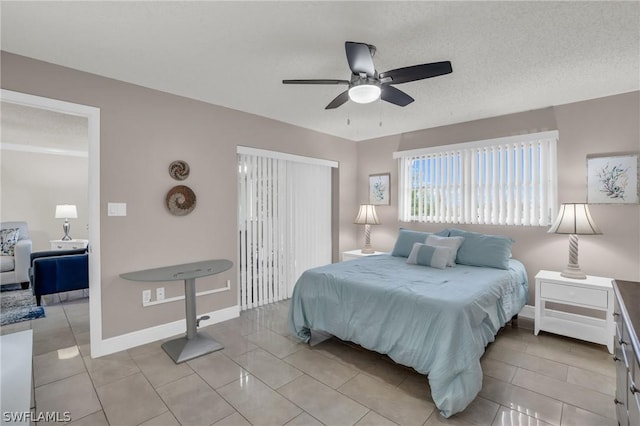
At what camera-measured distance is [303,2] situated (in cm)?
177

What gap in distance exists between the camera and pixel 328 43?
7.23 ft

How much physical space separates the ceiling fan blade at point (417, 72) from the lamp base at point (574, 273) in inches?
102

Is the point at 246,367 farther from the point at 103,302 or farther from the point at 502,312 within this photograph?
the point at 502,312

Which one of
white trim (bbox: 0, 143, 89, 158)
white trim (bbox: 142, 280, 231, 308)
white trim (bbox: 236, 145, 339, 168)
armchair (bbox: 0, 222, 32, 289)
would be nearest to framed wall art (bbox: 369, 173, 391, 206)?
white trim (bbox: 236, 145, 339, 168)

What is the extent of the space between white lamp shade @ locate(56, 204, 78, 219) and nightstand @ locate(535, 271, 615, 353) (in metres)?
7.50

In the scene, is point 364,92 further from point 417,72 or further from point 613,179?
point 613,179

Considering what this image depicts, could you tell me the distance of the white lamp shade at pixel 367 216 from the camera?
4.82m

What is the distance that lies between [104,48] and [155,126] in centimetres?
86

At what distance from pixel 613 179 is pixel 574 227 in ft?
2.33

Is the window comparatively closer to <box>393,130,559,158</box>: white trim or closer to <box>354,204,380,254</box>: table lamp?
<box>393,130,559,158</box>: white trim

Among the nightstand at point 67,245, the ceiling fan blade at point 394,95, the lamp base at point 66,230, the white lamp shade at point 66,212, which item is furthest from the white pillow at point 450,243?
the lamp base at point 66,230

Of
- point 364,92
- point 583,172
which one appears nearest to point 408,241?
point 583,172

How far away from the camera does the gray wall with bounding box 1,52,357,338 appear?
272 centimetres

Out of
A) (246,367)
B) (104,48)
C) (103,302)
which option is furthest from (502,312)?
(104,48)
